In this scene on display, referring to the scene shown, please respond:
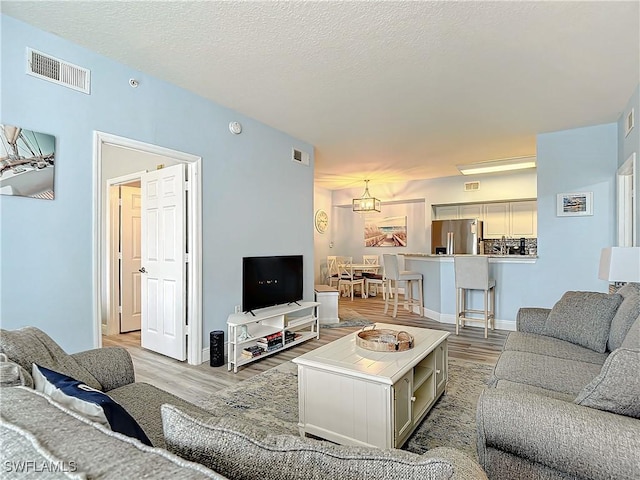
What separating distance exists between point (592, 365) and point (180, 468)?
7.98ft

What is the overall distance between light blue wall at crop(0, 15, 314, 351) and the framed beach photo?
3850 millimetres

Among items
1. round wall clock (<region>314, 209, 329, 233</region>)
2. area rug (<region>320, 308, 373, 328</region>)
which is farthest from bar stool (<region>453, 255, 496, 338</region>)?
round wall clock (<region>314, 209, 329, 233</region>)

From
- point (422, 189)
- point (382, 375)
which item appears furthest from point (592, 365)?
point (422, 189)

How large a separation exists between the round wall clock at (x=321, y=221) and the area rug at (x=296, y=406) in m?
5.43

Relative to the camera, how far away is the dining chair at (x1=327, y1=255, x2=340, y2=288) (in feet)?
27.7

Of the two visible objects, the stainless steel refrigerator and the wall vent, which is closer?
the wall vent

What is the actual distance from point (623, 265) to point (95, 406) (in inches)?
124

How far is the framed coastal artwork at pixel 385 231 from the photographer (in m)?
8.45

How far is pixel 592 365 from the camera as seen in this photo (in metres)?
2.06

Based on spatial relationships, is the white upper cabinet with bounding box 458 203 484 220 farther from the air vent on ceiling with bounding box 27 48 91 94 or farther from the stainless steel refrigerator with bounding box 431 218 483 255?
the air vent on ceiling with bounding box 27 48 91 94

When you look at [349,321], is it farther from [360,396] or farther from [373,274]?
[360,396]

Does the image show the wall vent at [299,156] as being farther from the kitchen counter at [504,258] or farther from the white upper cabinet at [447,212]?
the white upper cabinet at [447,212]

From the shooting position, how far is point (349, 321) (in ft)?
17.8

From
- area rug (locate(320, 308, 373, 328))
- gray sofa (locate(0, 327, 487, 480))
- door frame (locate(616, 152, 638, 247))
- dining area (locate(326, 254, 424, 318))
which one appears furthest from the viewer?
dining area (locate(326, 254, 424, 318))
